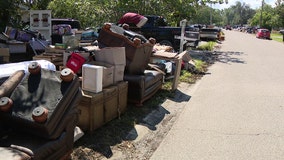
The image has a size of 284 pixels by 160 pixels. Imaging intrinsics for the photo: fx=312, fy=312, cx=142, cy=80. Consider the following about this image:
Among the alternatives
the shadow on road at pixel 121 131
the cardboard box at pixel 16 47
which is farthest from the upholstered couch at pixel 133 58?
the cardboard box at pixel 16 47

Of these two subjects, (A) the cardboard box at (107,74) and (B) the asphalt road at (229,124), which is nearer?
(B) the asphalt road at (229,124)

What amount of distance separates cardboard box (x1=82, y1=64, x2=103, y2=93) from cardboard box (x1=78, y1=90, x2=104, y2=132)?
0.29 feet

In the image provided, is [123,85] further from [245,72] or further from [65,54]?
[245,72]

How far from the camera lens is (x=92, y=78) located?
15.9ft

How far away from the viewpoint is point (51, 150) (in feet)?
10.8

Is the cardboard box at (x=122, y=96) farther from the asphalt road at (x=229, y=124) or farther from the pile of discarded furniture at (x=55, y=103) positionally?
the asphalt road at (x=229, y=124)

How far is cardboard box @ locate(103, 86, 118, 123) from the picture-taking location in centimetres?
505

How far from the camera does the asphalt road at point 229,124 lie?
15.0 ft

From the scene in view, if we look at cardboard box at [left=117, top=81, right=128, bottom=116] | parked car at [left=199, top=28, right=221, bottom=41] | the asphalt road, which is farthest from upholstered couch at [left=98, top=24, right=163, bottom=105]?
parked car at [left=199, top=28, right=221, bottom=41]

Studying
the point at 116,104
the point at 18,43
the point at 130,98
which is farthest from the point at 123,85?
the point at 18,43

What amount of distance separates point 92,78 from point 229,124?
271cm

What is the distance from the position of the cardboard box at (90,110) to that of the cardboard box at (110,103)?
0.56 feet

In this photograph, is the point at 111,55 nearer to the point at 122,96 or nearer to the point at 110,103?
the point at 122,96

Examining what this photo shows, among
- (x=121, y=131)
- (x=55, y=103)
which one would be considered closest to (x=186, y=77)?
(x=121, y=131)
